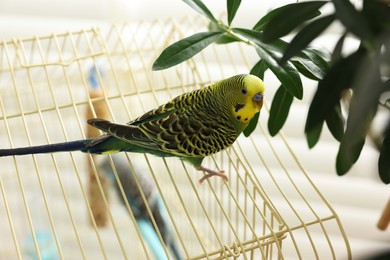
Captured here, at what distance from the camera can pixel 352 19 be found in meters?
0.52

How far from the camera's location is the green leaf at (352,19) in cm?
51

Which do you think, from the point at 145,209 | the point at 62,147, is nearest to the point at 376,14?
the point at 62,147

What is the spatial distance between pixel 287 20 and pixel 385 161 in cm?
24

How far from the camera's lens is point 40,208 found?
184 cm

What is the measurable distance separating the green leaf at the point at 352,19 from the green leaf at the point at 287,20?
113 mm

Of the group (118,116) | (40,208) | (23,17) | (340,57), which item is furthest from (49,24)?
(340,57)

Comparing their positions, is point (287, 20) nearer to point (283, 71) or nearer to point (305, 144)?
point (283, 71)

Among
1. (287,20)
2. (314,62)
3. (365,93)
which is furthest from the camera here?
(314,62)

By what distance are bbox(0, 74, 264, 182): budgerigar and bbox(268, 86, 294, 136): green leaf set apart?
56mm

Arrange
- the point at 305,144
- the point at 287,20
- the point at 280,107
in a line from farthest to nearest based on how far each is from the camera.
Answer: the point at 305,144
the point at 280,107
the point at 287,20

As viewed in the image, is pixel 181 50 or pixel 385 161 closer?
pixel 385 161

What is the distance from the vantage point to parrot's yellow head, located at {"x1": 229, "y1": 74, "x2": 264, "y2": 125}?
3.01 feet

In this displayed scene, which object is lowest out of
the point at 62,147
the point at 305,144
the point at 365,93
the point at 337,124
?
the point at 365,93

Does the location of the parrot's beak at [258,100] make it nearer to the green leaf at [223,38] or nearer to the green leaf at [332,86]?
the green leaf at [223,38]
